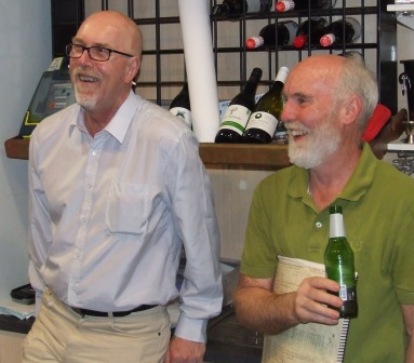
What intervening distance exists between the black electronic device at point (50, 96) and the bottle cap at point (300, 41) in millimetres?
708

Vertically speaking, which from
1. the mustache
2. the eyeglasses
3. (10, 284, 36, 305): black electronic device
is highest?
the eyeglasses

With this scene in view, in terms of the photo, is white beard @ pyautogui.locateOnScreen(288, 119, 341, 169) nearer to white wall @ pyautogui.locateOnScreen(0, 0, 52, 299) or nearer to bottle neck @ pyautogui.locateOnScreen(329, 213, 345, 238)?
bottle neck @ pyautogui.locateOnScreen(329, 213, 345, 238)

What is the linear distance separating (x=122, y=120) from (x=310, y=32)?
2.17 ft

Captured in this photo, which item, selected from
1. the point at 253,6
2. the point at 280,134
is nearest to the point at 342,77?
the point at 280,134

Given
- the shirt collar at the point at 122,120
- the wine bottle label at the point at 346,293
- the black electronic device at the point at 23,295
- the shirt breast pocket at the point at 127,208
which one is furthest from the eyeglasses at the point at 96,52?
the black electronic device at the point at 23,295

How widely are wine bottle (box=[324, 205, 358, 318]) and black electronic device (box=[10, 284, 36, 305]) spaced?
118 cm

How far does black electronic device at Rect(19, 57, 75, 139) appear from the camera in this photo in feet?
7.80

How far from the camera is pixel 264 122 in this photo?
79.7 inches

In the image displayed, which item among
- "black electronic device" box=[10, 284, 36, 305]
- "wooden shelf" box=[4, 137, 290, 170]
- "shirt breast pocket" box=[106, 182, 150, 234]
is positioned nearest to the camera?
"shirt breast pocket" box=[106, 182, 150, 234]

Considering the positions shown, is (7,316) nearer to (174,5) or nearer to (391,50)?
(174,5)

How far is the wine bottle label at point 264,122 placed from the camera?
2020mm

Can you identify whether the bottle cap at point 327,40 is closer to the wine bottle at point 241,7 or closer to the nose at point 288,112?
the wine bottle at point 241,7

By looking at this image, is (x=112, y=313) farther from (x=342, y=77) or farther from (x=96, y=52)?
(x=342, y=77)

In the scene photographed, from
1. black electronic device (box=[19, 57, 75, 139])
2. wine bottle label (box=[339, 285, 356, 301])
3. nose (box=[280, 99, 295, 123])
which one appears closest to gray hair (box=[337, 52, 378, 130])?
nose (box=[280, 99, 295, 123])
